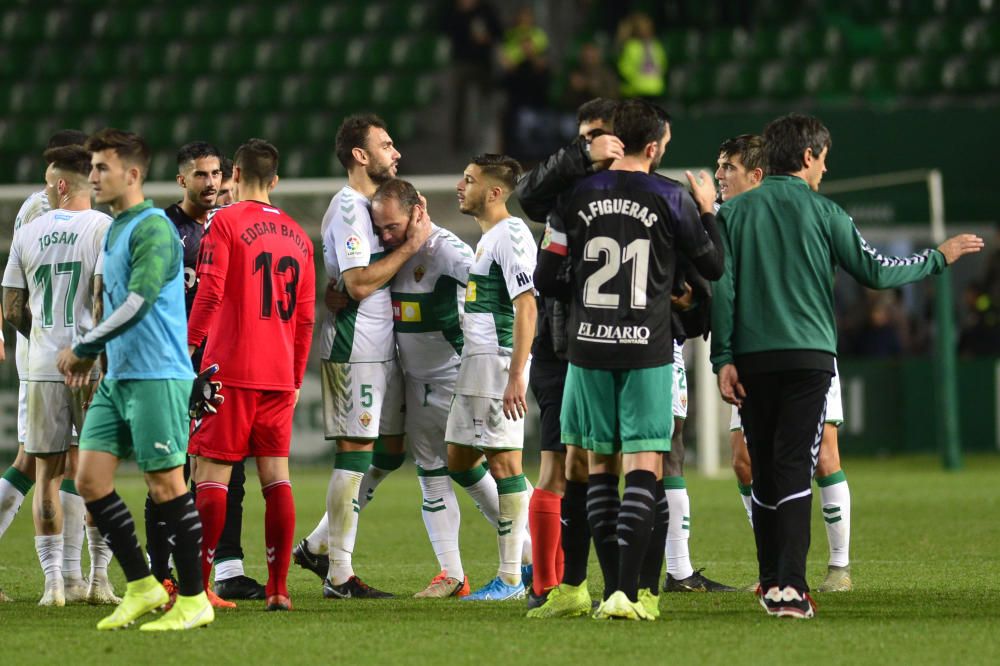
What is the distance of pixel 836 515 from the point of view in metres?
7.16

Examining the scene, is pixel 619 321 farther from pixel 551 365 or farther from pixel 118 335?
pixel 118 335

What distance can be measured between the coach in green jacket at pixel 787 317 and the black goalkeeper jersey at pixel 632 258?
0.98ft

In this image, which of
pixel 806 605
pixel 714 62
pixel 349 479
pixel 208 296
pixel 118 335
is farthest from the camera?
pixel 714 62

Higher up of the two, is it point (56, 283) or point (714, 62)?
point (714, 62)

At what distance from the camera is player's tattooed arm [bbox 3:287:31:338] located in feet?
23.0

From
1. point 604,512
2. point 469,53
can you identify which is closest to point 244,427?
point 604,512

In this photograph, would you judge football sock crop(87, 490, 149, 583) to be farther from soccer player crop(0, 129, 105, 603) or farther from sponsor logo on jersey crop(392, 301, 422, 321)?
sponsor logo on jersey crop(392, 301, 422, 321)

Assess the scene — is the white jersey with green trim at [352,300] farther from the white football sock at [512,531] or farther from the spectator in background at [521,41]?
the spectator in background at [521,41]

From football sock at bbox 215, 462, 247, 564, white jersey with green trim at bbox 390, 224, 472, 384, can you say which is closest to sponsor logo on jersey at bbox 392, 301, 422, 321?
white jersey with green trim at bbox 390, 224, 472, 384

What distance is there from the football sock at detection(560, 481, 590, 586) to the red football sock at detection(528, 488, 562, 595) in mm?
151

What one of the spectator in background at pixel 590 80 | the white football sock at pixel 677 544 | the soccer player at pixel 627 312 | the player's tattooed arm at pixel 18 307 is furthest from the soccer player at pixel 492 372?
the spectator in background at pixel 590 80

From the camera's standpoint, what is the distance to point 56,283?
6738 millimetres

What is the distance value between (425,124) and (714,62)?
12.5ft

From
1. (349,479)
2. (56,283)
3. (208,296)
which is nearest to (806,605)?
(349,479)
